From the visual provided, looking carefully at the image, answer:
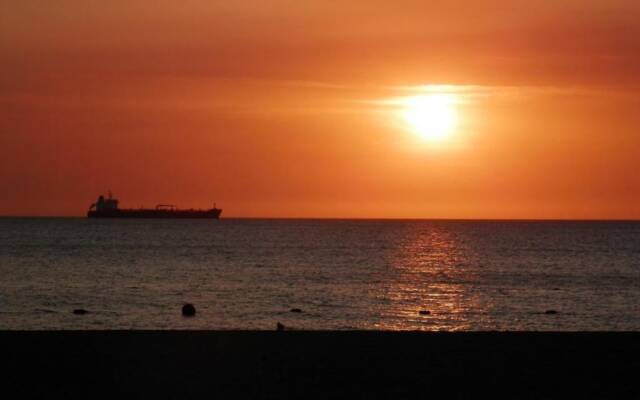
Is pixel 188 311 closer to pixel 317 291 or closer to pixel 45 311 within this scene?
pixel 45 311

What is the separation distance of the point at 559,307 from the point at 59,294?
2857 centimetres

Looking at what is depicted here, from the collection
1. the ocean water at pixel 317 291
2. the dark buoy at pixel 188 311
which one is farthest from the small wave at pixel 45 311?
the dark buoy at pixel 188 311

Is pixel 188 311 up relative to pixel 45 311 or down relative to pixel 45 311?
up

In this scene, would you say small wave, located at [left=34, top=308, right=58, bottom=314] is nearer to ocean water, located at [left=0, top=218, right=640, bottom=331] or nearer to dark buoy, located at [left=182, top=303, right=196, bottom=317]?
ocean water, located at [left=0, top=218, right=640, bottom=331]
